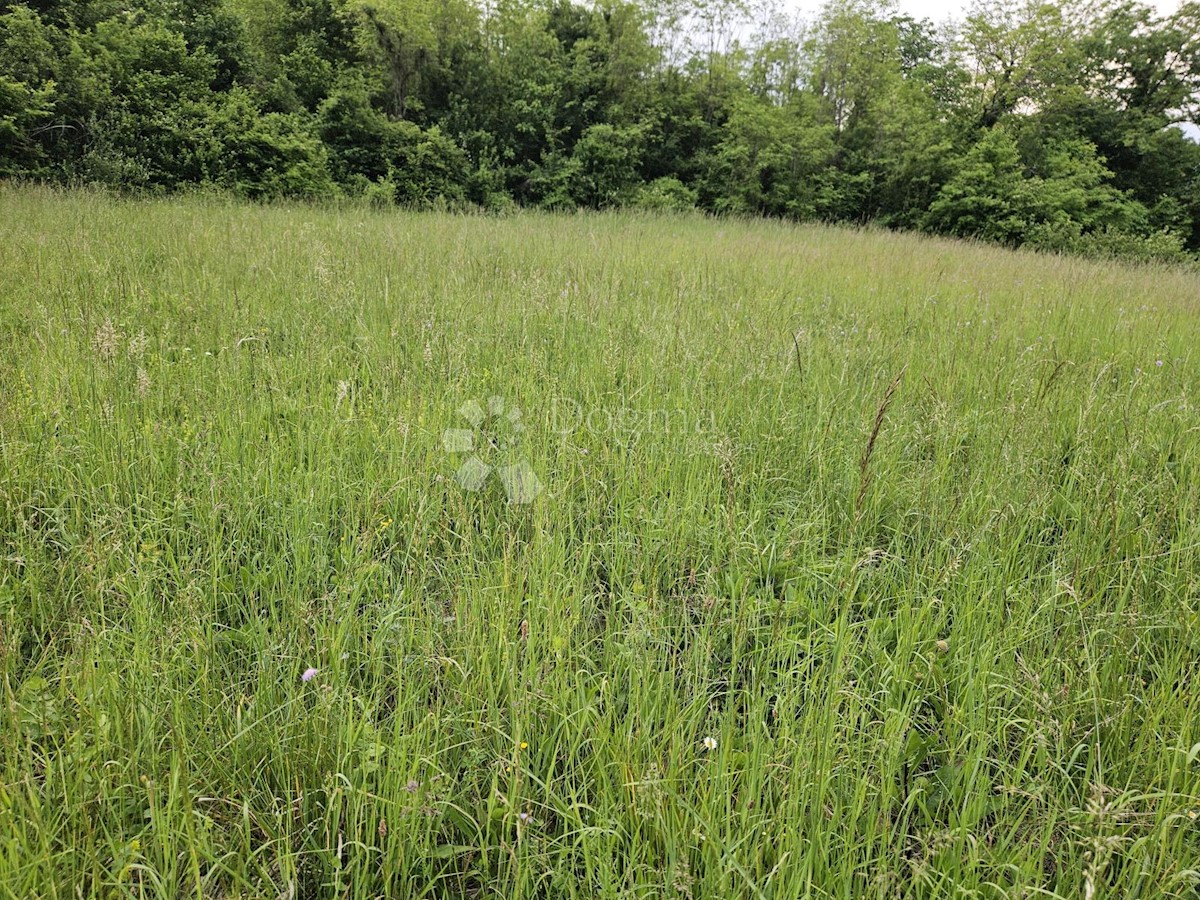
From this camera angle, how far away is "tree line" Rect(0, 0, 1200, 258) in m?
11.4

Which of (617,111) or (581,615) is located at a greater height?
(617,111)

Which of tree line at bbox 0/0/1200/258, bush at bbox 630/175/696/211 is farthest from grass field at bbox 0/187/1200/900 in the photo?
bush at bbox 630/175/696/211

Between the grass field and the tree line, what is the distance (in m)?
10.5

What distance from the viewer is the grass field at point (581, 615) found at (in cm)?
107

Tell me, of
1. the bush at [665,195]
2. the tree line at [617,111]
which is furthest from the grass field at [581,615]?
the bush at [665,195]

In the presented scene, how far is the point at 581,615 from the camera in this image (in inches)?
65.1

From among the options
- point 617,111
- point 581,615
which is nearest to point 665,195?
point 617,111

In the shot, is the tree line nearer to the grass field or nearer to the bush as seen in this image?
the bush

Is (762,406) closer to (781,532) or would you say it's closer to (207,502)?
(781,532)

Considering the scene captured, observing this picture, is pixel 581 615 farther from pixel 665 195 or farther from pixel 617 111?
pixel 617 111

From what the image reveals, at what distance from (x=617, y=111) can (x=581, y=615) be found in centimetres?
1774

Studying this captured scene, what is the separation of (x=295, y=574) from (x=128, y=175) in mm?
12673

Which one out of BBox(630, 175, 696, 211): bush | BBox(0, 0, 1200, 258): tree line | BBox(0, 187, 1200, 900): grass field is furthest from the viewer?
BBox(630, 175, 696, 211): bush

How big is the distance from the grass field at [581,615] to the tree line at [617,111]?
10463 millimetres
